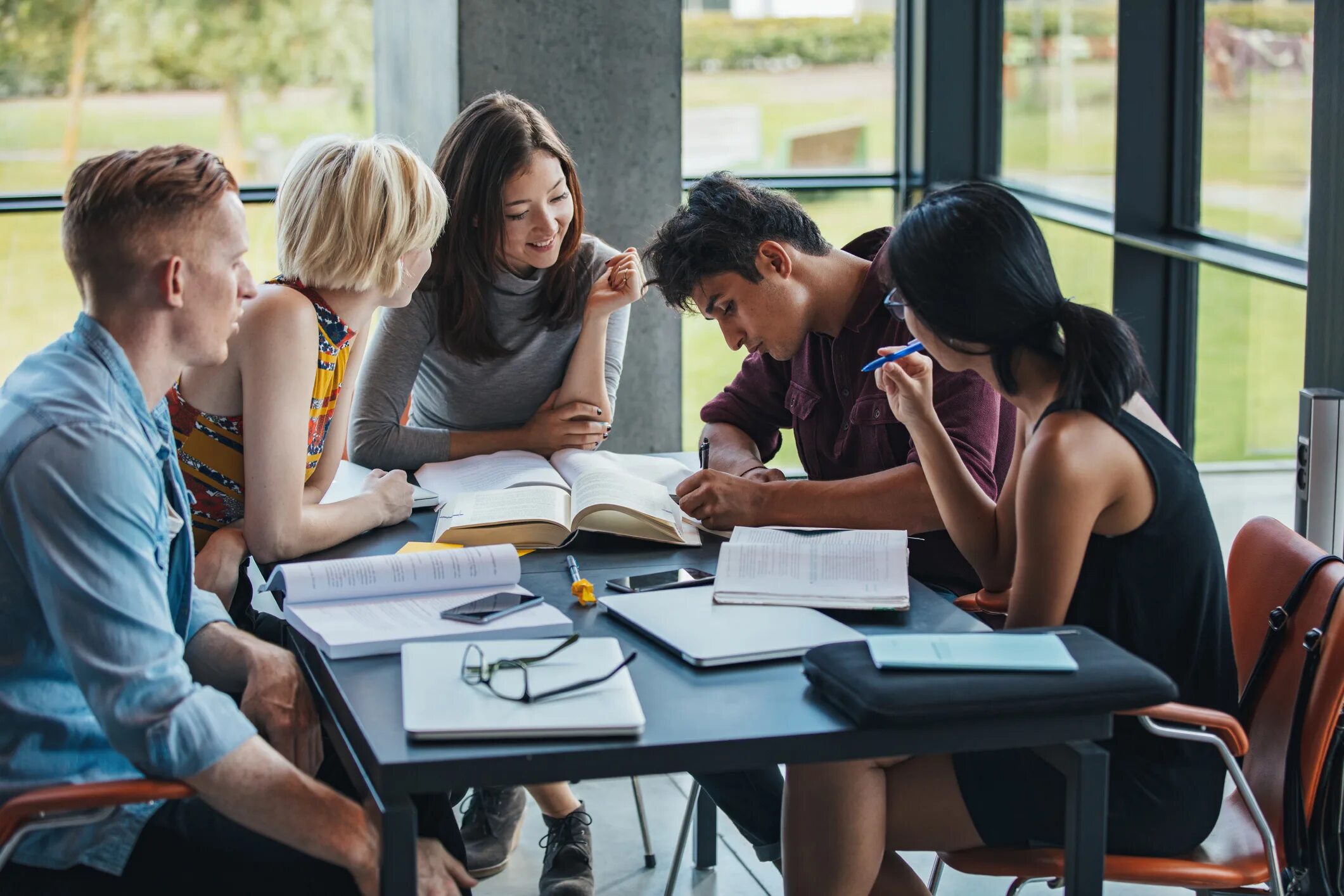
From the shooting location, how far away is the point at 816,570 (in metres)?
1.96

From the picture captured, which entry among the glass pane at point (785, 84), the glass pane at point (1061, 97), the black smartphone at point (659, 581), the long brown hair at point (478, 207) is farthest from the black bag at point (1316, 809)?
the glass pane at point (785, 84)

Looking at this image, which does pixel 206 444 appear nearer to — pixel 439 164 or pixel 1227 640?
pixel 439 164

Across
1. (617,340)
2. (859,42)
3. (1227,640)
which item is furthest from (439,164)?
(859,42)

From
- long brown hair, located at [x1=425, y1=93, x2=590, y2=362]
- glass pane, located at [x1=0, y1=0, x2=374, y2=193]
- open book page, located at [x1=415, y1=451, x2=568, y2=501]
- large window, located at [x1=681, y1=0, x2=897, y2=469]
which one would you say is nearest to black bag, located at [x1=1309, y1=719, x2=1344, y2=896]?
open book page, located at [x1=415, y1=451, x2=568, y2=501]

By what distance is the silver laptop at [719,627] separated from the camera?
1.64 m

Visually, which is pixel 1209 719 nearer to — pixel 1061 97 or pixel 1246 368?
pixel 1246 368

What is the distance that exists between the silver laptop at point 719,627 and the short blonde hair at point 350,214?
0.79m

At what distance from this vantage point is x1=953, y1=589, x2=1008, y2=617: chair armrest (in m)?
2.15

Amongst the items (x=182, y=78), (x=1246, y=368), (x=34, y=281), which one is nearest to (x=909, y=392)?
(x=1246, y=368)

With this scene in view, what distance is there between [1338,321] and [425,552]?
1.99m

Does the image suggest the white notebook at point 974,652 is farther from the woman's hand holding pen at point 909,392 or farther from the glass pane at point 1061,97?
the glass pane at point 1061,97

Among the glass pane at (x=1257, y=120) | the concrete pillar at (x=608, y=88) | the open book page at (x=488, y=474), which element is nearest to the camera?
the open book page at (x=488, y=474)

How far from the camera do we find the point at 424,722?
4.64ft

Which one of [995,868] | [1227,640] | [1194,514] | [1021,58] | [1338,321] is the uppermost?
[1021,58]
